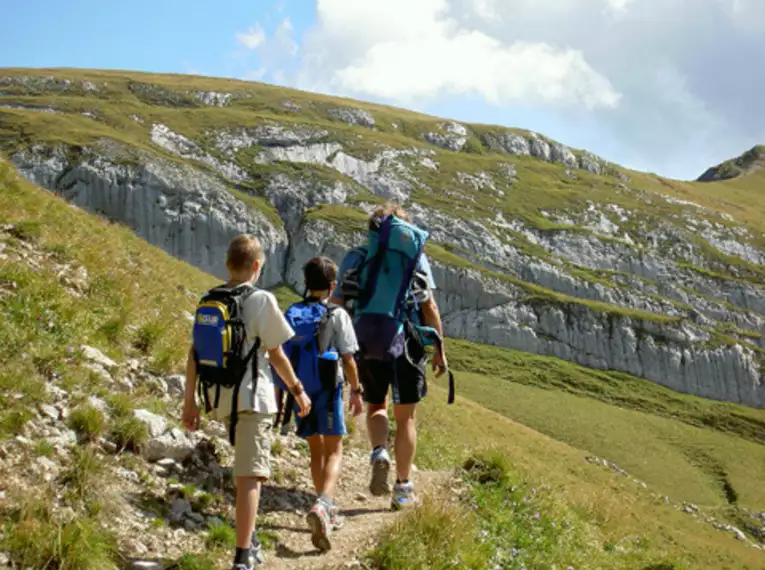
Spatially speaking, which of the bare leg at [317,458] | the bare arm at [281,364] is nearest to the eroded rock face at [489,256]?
the bare leg at [317,458]

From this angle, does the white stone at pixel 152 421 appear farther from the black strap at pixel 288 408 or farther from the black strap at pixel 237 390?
the black strap at pixel 237 390

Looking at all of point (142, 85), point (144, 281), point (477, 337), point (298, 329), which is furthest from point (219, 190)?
point (298, 329)

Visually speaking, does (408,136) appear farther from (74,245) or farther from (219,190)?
(74,245)

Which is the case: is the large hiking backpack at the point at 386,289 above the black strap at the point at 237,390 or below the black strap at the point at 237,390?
above

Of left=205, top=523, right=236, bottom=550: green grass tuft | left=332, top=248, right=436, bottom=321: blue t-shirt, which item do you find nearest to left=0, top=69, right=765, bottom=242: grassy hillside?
left=332, top=248, right=436, bottom=321: blue t-shirt

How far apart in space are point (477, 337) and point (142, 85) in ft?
449

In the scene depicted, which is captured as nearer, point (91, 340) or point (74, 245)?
point (91, 340)

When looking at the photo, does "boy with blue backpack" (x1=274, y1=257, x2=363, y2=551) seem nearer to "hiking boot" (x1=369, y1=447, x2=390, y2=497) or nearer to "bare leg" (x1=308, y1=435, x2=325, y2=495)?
"bare leg" (x1=308, y1=435, x2=325, y2=495)

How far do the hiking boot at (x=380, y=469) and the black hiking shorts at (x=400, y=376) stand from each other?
707 millimetres

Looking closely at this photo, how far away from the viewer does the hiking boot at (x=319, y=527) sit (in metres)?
5.55

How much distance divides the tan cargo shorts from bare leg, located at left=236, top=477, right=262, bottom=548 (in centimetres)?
8

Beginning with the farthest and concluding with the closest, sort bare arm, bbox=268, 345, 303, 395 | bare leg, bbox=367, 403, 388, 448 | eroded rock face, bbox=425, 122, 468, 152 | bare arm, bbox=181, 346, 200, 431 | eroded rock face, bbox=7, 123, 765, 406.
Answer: eroded rock face, bbox=425, 122, 468, 152 → eroded rock face, bbox=7, 123, 765, 406 → bare leg, bbox=367, 403, 388, 448 → bare arm, bbox=181, 346, 200, 431 → bare arm, bbox=268, 345, 303, 395

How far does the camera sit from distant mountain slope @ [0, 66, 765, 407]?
10950 cm

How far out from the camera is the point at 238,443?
16.9 feet
